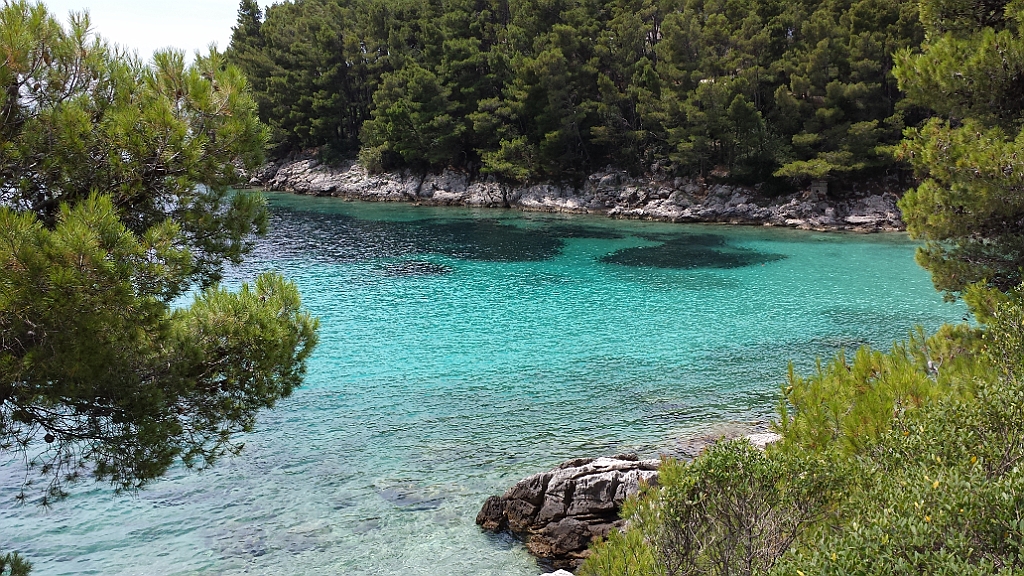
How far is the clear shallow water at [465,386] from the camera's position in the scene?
33.8 feet

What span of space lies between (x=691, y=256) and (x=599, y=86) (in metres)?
18.7

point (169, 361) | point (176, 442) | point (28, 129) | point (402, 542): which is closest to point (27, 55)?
point (28, 129)

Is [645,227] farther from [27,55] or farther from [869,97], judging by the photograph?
[27,55]

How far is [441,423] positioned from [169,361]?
810cm

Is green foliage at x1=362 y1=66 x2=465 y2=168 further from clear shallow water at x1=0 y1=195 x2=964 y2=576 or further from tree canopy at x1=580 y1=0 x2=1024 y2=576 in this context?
tree canopy at x1=580 y1=0 x2=1024 y2=576

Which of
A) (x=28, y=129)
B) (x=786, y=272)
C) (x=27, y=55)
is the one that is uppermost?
(x=27, y=55)

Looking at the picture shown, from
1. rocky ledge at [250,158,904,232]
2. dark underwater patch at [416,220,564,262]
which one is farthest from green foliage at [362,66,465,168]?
dark underwater patch at [416,220,564,262]

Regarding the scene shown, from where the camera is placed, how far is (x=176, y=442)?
23.0 feet

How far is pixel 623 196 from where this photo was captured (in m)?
48.3

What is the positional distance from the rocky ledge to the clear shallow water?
489 cm

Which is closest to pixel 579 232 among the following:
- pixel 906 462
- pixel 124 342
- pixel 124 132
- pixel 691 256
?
pixel 691 256

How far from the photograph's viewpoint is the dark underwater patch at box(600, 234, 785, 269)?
31797 millimetres

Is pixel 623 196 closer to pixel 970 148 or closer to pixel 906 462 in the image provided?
pixel 970 148

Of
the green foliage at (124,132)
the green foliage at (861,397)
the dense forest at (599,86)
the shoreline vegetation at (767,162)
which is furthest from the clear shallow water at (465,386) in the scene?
the dense forest at (599,86)
